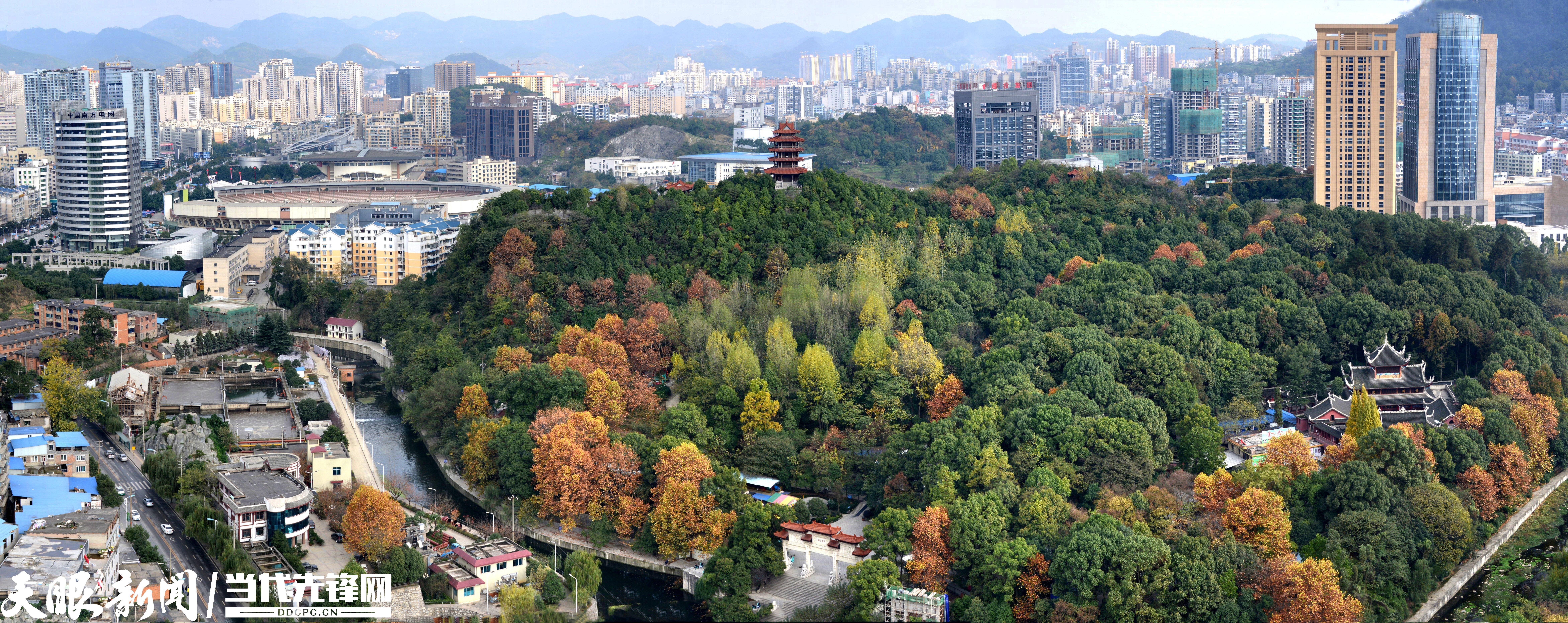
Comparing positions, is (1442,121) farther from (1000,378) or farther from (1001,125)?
(1000,378)

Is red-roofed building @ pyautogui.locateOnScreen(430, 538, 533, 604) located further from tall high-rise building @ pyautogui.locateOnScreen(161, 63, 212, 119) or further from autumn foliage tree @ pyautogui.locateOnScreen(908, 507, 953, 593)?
tall high-rise building @ pyautogui.locateOnScreen(161, 63, 212, 119)

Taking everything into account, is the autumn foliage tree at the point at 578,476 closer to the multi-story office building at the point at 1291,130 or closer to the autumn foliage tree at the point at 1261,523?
the autumn foliage tree at the point at 1261,523

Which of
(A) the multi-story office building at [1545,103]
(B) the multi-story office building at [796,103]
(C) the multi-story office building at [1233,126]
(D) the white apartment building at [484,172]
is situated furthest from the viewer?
(B) the multi-story office building at [796,103]

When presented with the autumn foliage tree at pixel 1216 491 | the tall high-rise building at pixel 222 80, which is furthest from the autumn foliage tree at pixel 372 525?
the tall high-rise building at pixel 222 80

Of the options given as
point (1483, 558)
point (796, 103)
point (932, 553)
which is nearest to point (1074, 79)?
point (796, 103)

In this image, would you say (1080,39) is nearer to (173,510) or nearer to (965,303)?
(965,303)

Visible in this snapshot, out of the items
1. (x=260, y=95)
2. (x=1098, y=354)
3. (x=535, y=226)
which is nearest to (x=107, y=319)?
(x=535, y=226)
